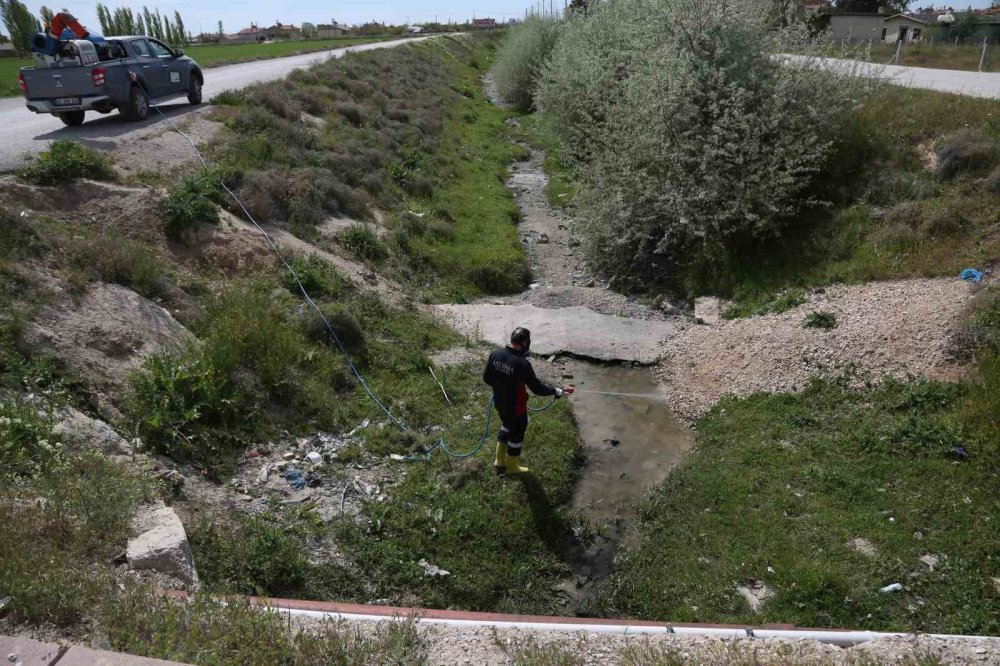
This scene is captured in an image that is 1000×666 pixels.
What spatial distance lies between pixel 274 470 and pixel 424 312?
5224 mm

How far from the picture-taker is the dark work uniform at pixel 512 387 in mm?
7344

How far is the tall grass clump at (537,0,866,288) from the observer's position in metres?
12.5

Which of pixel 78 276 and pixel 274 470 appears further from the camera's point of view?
pixel 78 276

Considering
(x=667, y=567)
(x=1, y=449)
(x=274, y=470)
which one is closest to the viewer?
(x=1, y=449)

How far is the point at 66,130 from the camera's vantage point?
13648mm

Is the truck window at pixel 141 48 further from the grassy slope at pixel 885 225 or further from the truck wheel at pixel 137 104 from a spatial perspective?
the grassy slope at pixel 885 225

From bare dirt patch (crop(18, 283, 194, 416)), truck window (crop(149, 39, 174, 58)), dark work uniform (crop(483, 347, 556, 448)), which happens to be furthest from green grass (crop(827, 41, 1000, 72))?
bare dirt patch (crop(18, 283, 194, 416))

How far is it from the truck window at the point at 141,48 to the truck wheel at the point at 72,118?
7.06 feet

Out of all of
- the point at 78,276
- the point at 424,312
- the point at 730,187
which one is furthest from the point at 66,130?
the point at 730,187

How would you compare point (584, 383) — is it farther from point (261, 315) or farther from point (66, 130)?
point (66, 130)

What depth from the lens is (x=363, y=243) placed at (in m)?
13.6

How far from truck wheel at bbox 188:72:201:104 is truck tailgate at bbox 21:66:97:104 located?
390 cm

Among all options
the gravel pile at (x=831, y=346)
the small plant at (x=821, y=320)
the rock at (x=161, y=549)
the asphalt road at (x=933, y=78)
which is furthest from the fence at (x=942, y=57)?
the rock at (x=161, y=549)

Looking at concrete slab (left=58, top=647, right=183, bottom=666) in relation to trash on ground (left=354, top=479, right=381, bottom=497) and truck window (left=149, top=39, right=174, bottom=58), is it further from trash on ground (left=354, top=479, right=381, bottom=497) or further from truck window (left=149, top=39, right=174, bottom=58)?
truck window (left=149, top=39, right=174, bottom=58)
